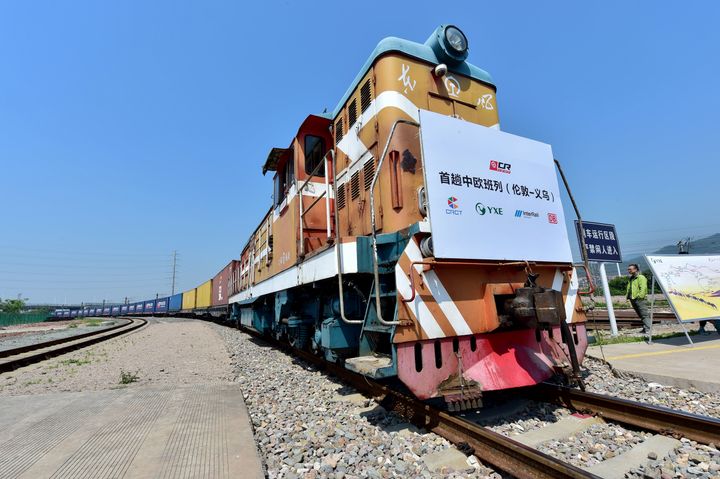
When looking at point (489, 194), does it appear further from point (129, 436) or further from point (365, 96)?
point (129, 436)

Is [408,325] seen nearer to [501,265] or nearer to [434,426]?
[434,426]

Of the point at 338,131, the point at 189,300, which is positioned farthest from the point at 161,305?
the point at 338,131

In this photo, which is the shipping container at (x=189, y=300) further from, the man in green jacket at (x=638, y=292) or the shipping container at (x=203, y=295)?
the man in green jacket at (x=638, y=292)

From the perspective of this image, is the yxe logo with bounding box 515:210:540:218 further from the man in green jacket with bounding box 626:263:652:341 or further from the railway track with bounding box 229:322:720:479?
the man in green jacket with bounding box 626:263:652:341

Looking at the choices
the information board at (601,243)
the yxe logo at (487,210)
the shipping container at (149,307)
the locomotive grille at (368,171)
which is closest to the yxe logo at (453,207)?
the yxe logo at (487,210)

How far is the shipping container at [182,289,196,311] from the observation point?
2804 centimetres

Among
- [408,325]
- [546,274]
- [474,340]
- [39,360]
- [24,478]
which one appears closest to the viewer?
[24,478]

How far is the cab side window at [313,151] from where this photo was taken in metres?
6.02

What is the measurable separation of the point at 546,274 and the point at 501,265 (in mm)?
782

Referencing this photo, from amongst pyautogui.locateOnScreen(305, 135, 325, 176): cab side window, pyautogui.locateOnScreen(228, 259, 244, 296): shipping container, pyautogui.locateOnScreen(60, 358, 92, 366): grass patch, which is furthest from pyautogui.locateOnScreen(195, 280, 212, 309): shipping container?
pyautogui.locateOnScreen(305, 135, 325, 176): cab side window

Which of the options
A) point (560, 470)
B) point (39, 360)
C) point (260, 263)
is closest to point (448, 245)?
point (560, 470)

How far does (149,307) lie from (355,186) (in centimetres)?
4926

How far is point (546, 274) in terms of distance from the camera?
3877 mm

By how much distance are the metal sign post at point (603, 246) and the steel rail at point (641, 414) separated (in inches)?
234
